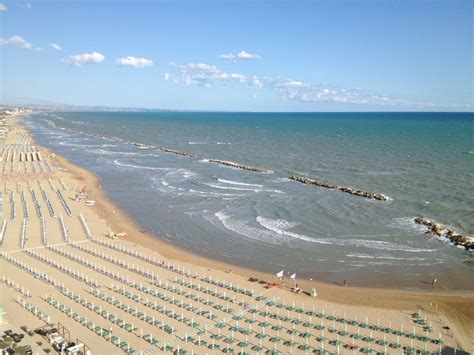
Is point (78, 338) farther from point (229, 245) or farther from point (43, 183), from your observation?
point (43, 183)

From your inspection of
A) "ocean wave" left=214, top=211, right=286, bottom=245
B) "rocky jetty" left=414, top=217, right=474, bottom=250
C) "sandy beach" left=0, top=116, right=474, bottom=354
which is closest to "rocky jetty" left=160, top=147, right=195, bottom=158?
"ocean wave" left=214, top=211, right=286, bottom=245

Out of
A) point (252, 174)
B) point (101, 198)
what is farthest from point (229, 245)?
point (252, 174)

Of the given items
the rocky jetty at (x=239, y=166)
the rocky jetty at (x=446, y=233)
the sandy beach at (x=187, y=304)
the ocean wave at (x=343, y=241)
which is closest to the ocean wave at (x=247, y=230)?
the ocean wave at (x=343, y=241)

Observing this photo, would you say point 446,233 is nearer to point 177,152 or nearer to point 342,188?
point 342,188

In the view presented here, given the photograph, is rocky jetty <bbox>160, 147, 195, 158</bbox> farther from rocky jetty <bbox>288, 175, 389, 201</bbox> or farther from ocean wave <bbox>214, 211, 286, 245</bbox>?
ocean wave <bbox>214, 211, 286, 245</bbox>

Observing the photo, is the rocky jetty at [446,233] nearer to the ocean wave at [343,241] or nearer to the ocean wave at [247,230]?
the ocean wave at [343,241]
